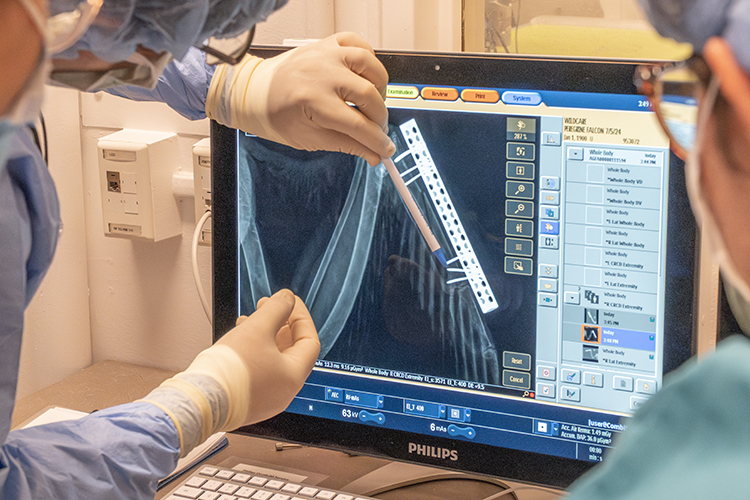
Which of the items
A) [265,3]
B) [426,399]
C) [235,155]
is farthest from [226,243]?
[265,3]

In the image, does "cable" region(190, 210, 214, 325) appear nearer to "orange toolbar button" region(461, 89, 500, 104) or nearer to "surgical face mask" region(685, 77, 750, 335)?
"orange toolbar button" region(461, 89, 500, 104)

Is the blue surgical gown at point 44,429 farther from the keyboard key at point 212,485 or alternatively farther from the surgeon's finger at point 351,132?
the surgeon's finger at point 351,132

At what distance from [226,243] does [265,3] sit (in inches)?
18.1

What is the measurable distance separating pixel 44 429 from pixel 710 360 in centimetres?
73

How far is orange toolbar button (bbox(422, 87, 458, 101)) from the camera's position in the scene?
0.93 meters

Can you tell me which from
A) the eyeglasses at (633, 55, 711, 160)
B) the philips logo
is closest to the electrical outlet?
the philips logo

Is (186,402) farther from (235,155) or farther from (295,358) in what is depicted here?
(235,155)

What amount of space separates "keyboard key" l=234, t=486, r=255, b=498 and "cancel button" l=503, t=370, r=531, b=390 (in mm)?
356

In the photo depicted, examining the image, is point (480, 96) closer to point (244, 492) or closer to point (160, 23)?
point (160, 23)

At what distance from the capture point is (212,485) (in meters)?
1.01

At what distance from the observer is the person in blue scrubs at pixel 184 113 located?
620 mm

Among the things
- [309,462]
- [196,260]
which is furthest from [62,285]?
[309,462]

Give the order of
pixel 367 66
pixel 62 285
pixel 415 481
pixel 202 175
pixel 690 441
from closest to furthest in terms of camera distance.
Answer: pixel 690 441, pixel 367 66, pixel 415 481, pixel 202 175, pixel 62 285

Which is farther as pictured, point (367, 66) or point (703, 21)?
point (367, 66)
